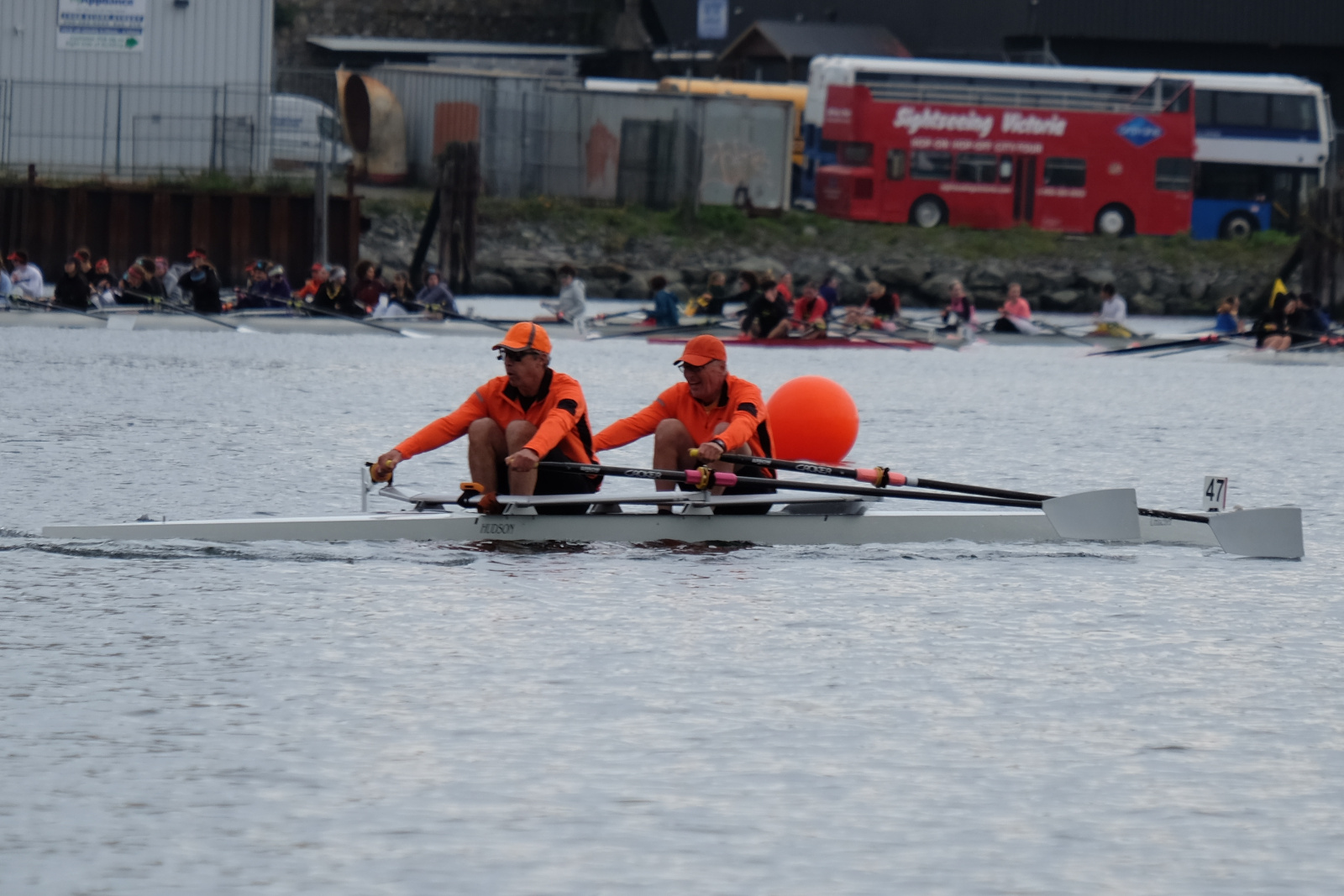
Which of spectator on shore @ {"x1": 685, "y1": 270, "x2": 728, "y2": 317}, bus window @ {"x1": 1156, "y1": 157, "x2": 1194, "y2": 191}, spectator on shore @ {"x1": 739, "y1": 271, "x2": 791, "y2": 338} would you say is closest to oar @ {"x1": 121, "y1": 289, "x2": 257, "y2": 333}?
spectator on shore @ {"x1": 685, "y1": 270, "x2": 728, "y2": 317}

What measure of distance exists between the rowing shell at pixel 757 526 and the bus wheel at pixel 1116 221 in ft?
128

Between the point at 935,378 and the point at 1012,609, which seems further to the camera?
the point at 935,378

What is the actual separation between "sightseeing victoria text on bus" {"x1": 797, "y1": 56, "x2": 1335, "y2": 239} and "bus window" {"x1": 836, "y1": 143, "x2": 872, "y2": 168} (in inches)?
1.8

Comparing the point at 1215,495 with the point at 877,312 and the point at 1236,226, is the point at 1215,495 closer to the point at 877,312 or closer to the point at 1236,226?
the point at 877,312

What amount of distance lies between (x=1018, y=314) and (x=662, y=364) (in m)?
8.59

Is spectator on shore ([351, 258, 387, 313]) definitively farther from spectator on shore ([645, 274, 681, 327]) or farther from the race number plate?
the race number plate

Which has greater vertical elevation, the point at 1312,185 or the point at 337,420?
the point at 1312,185

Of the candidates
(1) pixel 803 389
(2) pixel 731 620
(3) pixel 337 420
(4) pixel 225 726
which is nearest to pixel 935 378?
(3) pixel 337 420

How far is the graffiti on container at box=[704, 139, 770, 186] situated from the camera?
158ft

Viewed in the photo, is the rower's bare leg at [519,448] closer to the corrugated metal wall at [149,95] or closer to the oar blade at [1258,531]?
the oar blade at [1258,531]

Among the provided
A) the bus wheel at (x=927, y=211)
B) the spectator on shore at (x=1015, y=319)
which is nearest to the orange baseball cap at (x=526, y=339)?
the spectator on shore at (x=1015, y=319)

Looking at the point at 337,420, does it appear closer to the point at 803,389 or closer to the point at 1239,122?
the point at 803,389

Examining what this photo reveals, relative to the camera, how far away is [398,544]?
35.7 feet

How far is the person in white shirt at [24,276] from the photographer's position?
3025 centimetres
